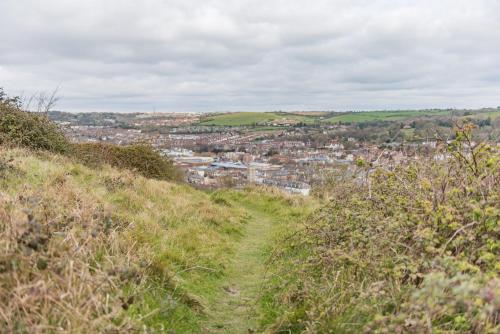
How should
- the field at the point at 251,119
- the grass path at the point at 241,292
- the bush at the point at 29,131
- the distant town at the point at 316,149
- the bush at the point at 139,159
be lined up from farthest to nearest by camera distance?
1. the field at the point at 251,119
2. the bush at the point at 139,159
3. the bush at the point at 29,131
4. the distant town at the point at 316,149
5. the grass path at the point at 241,292

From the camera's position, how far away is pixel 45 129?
16.0m

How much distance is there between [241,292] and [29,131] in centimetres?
1102

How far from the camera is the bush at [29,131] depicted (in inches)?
564

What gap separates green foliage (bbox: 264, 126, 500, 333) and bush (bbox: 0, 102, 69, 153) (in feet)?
35.6

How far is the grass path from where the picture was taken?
5793mm

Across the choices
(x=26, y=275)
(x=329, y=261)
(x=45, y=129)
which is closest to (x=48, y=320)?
(x=26, y=275)

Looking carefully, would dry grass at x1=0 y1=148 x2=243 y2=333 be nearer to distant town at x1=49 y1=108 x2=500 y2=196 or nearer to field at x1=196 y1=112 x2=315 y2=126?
distant town at x1=49 y1=108 x2=500 y2=196

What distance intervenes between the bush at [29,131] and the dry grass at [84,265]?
5425 millimetres

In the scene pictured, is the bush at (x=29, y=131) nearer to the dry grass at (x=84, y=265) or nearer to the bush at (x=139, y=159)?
the bush at (x=139, y=159)

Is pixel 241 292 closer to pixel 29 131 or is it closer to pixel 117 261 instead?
pixel 117 261

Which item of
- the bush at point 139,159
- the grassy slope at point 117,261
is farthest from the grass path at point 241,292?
the bush at point 139,159

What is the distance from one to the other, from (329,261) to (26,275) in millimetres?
3496

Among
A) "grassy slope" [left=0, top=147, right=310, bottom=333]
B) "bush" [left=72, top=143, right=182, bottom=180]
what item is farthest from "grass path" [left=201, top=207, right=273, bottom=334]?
"bush" [left=72, top=143, right=182, bottom=180]

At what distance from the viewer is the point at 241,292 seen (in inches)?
286
